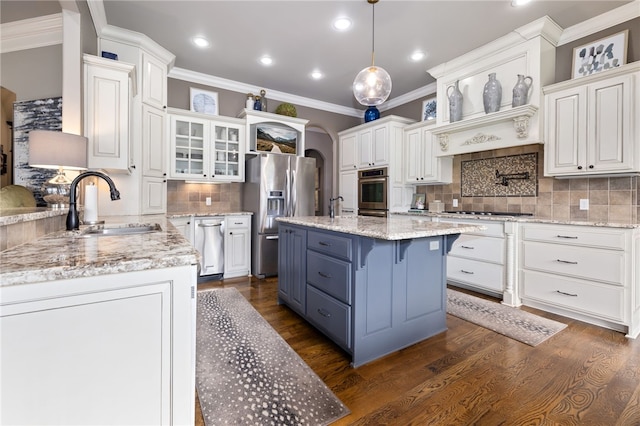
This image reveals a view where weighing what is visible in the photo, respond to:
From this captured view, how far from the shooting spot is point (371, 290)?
196 centimetres

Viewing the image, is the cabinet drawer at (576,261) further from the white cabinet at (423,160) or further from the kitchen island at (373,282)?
the white cabinet at (423,160)

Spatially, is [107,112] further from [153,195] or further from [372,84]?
[372,84]

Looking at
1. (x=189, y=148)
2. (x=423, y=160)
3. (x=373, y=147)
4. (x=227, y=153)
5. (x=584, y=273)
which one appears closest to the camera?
(x=584, y=273)

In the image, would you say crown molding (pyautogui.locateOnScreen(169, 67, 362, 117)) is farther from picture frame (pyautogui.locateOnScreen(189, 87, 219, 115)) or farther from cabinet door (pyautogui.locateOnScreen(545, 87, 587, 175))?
cabinet door (pyautogui.locateOnScreen(545, 87, 587, 175))

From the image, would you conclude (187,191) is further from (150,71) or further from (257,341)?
(257,341)

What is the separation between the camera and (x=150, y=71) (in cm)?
323

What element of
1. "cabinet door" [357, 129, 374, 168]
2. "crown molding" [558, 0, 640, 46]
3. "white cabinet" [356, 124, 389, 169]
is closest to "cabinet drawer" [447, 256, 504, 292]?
"white cabinet" [356, 124, 389, 169]

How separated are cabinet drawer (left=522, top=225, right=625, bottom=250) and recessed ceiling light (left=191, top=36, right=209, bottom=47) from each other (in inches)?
159

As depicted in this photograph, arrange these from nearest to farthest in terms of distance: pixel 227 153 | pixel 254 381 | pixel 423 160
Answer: pixel 254 381
pixel 227 153
pixel 423 160

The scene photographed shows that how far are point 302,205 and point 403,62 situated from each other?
2383 mm

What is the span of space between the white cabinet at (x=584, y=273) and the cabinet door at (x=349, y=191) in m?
2.71

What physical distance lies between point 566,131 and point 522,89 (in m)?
0.61

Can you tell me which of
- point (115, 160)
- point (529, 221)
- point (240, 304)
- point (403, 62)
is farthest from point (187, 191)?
point (529, 221)

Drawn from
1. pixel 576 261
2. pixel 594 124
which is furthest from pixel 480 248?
pixel 594 124
